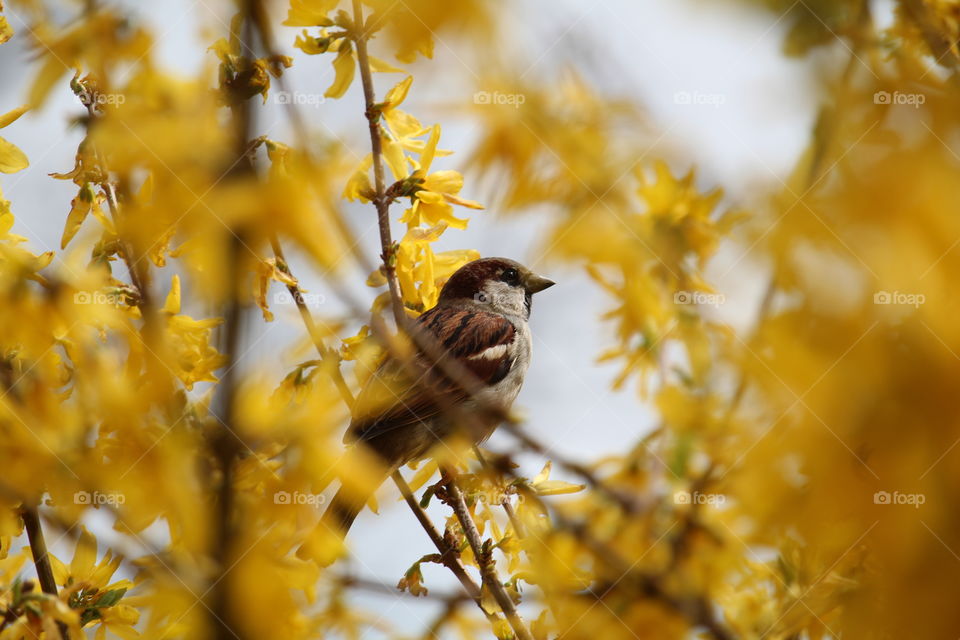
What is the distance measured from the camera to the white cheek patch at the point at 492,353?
405 cm

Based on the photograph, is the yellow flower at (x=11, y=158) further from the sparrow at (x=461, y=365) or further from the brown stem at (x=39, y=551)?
the sparrow at (x=461, y=365)

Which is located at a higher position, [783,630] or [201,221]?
[201,221]

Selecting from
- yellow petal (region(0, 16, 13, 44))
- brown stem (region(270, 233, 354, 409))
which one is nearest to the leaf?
brown stem (region(270, 233, 354, 409))

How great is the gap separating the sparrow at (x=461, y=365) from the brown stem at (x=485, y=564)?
302 millimetres

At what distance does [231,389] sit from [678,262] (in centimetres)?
157

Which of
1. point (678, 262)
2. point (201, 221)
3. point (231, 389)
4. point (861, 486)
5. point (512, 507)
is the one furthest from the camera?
point (512, 507)

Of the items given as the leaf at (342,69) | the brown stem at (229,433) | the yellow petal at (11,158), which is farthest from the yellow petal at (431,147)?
the brown stem at (229,433)

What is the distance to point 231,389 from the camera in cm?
108

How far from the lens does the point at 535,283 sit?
441cm

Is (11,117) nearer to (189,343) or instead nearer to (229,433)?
(189,343)

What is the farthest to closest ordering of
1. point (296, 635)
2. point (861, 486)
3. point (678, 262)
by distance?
point (678, 262) < point (296, 635) < point (861, 486)

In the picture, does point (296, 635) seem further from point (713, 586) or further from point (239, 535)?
point (713, 586)

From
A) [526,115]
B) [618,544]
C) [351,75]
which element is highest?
[351,75]

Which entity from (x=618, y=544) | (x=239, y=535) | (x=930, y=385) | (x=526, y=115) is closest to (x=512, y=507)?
(x=618, y=544)
